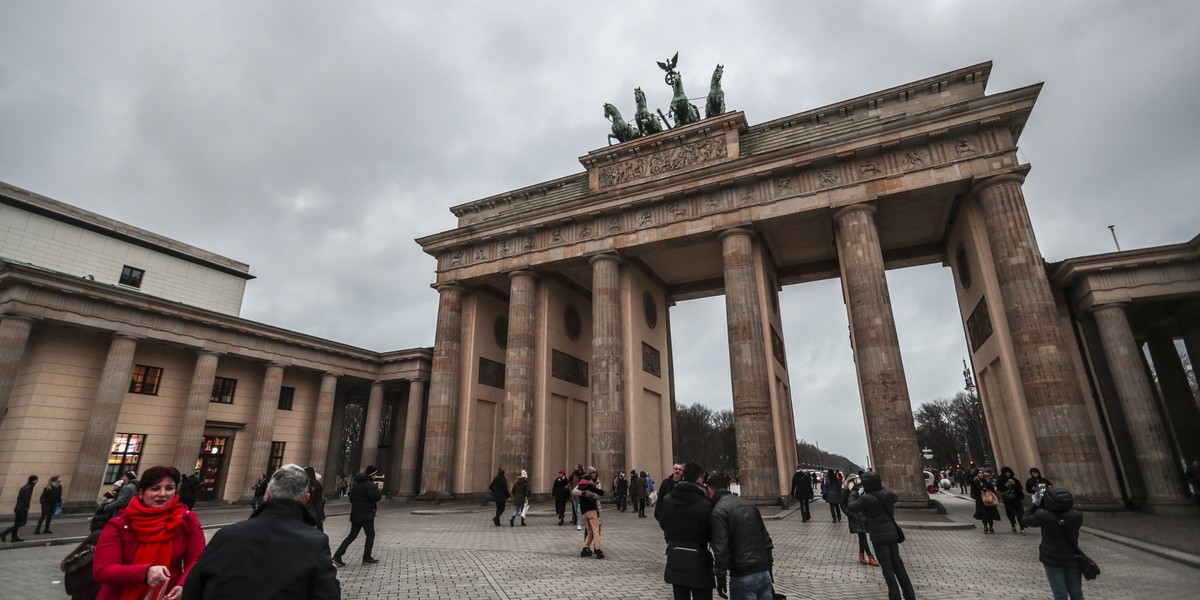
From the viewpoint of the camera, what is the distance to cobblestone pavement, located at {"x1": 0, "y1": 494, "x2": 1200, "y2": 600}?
7.20m

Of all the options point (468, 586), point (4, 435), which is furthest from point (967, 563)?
point (4, 435)

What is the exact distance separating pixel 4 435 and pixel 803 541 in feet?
96.0

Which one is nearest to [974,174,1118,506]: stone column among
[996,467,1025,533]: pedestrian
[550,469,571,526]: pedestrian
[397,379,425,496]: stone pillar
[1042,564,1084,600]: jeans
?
[996,467,1025,533]: pedestrian

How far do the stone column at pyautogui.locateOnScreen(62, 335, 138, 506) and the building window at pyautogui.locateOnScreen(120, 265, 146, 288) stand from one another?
9.32 meters

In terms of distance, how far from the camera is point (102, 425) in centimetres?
2133

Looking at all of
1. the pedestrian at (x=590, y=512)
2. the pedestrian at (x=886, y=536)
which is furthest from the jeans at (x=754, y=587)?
the pedestrian at (x=590, y=512)

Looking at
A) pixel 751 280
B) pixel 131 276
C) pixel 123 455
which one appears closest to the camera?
pixel 751 280

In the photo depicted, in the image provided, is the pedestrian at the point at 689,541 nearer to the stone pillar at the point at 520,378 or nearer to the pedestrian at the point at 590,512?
the pedestrian at the point at 590,512

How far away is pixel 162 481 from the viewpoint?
3.68 m

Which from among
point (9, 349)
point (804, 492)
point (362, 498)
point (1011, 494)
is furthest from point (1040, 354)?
point (9, 349)

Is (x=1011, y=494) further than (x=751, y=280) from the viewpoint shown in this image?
No

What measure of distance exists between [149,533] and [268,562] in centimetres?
175

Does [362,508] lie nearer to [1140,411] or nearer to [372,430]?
[1140,411]

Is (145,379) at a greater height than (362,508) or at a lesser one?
greater
